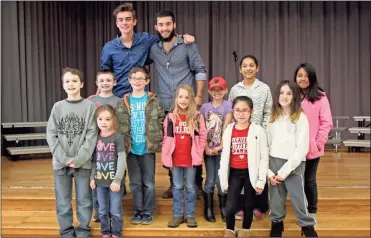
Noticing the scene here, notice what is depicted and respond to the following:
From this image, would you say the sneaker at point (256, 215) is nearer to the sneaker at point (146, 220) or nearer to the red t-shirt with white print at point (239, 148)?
the red t-shirt with white print at point (239, 148)

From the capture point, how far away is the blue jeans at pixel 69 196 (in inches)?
105

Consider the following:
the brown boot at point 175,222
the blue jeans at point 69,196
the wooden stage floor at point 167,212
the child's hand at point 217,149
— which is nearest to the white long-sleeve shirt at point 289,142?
the child's hand at point 217,149

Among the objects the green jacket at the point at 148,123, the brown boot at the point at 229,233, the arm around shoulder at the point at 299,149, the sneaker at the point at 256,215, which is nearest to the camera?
the arm around shoulder at the point at 299,149

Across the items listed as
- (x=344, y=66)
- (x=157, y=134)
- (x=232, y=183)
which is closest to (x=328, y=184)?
(x=232, y=183)

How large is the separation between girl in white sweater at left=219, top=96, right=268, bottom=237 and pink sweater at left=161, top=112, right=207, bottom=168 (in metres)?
0.21

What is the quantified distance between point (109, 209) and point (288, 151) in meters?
1.22

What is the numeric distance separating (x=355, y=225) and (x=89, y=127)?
204cm

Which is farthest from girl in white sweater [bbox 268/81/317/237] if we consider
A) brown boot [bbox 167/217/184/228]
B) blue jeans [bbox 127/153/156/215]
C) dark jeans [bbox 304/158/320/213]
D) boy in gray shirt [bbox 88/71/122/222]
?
boy in gray shirt [bbox 88/71/122/222]

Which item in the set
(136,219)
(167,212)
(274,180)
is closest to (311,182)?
(274,180)

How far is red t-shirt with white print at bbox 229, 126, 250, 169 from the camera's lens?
8.65 ft

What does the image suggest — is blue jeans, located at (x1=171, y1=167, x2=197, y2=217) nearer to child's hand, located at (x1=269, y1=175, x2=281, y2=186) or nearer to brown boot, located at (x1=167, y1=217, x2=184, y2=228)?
brown boot, located at (x1=167, y1=217, x2=184, y2=228)

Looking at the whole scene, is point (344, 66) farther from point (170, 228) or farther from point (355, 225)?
point (170, 228)

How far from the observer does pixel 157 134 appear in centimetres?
282

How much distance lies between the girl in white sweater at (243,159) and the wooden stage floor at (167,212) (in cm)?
38
